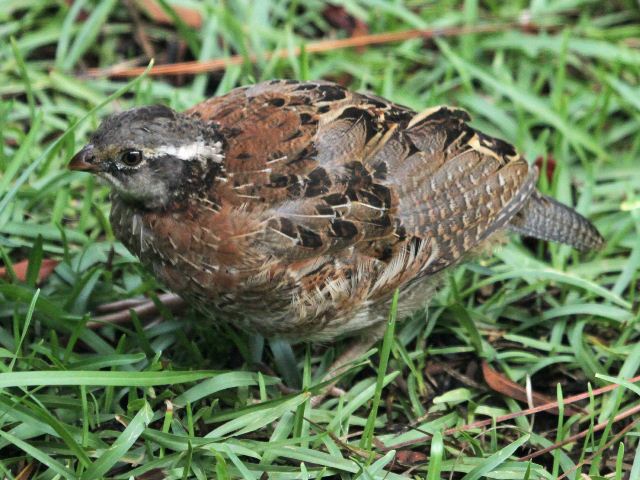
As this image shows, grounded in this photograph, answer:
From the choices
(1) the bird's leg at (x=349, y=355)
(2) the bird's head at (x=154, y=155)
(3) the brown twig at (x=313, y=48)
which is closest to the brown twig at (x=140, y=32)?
(3) the brown twig at (x=313, y=48)

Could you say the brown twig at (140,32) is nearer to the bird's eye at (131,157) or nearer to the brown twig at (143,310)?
the brown twig at (143,310)

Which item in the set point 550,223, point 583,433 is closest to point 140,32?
point 550,223

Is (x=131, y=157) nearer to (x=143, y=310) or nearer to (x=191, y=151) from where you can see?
(x=191, y=151)

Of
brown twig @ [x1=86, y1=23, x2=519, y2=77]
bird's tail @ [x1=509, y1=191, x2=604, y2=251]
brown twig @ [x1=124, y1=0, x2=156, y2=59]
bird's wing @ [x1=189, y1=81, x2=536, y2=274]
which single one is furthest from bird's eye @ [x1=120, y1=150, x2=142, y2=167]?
brown twig @ [x1=124, y1=0, x2=156, y2=59]

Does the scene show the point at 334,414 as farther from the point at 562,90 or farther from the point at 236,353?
the point at 562,90

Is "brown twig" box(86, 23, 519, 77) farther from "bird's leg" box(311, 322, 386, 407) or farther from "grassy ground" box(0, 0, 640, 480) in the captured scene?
"bird's leg" box(311, 322, 386, 407)

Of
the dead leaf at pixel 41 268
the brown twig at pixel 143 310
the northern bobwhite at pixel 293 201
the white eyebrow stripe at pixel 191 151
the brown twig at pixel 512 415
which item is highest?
the white eyebrow stripe at pixel 191 151
